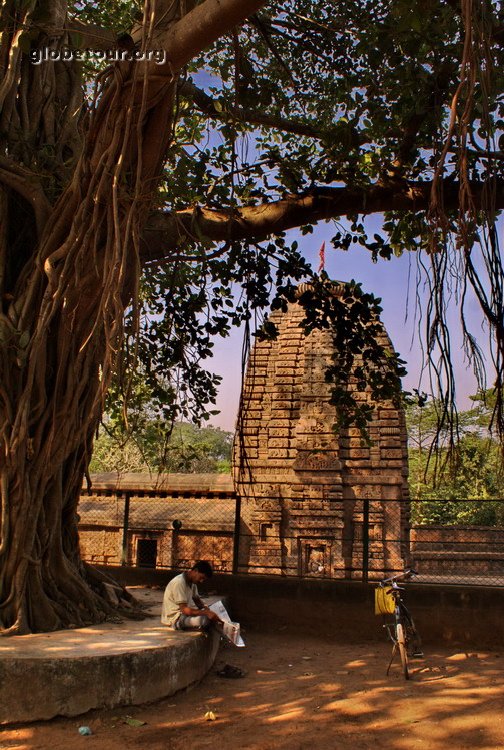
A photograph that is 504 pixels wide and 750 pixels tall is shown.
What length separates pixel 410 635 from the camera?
5.55m

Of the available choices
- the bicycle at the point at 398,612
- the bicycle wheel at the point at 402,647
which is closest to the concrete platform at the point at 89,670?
the bicycle wheel at the point at 402,647

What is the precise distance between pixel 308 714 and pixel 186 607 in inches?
48.9

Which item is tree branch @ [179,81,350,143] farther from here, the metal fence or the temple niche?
the metal fence

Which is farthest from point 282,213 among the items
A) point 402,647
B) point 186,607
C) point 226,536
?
point 226,536

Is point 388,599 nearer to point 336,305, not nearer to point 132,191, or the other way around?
point 336,305

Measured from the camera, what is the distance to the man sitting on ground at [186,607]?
4.90 metres

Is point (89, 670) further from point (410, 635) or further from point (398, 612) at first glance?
point (410, 635)

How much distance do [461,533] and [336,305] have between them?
8597mm

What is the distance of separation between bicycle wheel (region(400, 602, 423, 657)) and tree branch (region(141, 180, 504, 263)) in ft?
9.99

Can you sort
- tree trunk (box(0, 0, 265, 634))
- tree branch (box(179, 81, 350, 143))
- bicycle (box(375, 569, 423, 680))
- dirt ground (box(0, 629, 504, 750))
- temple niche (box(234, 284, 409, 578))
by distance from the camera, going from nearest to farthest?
dirt ground (box(0, 629, 504, 750)), tree trunk (box(0, 0, 265, 634)), bicycle (box(375, 569, 423, 680)), tree branch (box(179, 81, 350, 143)), temple niche (box(234, 284, 409, 578))

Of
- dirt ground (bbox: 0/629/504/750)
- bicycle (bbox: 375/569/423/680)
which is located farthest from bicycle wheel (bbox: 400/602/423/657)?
dirt ground (bbox: 0/629/504/750)

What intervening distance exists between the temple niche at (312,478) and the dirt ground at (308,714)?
4.60 m

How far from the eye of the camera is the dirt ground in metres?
3.56

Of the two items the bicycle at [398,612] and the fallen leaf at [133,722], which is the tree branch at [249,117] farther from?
the fallen leaf at [133,722]
